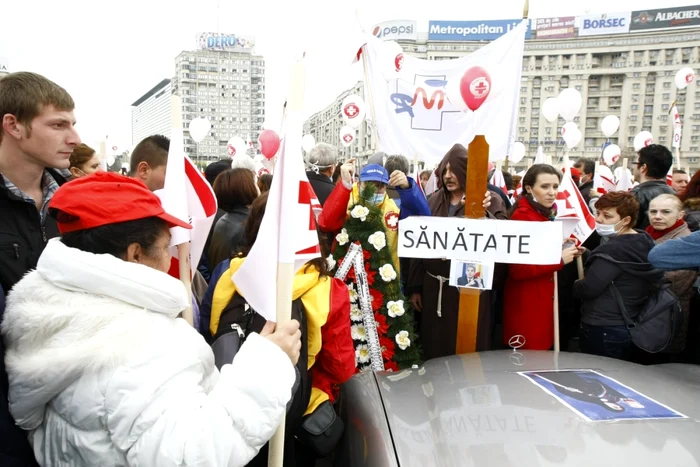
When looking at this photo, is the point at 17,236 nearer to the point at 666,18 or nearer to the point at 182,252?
the point at 182,252

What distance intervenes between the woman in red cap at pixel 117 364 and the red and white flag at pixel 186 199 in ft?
2.86

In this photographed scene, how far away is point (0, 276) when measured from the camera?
1750 mm

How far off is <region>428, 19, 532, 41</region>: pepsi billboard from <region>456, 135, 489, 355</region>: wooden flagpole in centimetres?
8575

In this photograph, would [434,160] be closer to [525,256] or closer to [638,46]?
[525,256]

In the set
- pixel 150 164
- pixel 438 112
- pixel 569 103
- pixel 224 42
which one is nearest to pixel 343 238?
pixel 150 164

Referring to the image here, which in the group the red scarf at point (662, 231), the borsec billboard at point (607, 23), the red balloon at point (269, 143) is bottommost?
the red scarf at point (662, 231)

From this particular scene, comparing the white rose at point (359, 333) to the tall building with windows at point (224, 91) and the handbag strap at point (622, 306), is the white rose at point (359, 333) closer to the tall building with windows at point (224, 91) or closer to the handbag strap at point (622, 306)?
the handbag strap at point (622, 306)

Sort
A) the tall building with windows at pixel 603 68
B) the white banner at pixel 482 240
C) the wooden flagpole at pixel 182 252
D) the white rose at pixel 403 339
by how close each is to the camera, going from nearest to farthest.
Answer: the wooden flagpole at pixel 182 252 < the white banner at pixel 482 240 < the white rose at pixel 403 339 < the tall building with windows at pixel 603 68

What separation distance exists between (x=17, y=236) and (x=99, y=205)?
820 mm

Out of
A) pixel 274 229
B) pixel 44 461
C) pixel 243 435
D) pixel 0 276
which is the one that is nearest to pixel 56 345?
pixel 44 461

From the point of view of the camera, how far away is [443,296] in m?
3.38

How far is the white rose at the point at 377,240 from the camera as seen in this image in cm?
305

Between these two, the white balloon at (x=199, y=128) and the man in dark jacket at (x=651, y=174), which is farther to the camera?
the white balloon at (x=199, y=128)

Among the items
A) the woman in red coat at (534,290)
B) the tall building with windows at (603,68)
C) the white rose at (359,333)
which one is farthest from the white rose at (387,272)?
the tall building with windows at (603,68)
